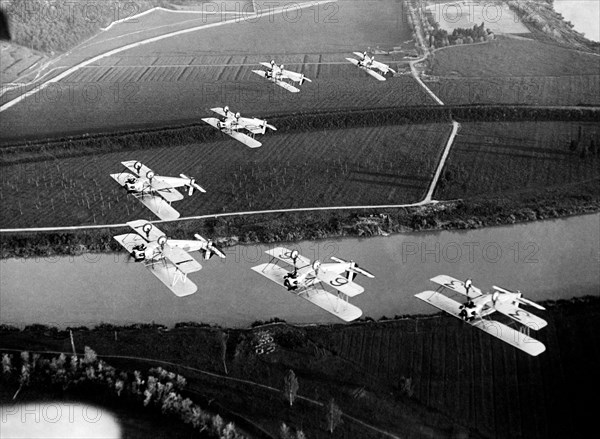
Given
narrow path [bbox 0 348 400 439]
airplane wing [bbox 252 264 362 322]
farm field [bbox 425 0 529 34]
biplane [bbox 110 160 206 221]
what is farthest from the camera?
farm field [bbox 425 0 529 34]

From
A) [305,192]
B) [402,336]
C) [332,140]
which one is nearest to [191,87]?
[332,140]

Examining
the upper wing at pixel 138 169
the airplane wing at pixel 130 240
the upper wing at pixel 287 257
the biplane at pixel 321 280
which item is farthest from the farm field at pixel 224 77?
the biplane at pixel 321 280

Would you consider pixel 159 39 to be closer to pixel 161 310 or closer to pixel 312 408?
pixel 161 310

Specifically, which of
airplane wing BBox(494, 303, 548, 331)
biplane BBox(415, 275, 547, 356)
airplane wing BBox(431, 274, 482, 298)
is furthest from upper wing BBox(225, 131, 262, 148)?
airplane wing BBox(494, 303, 548, 331)

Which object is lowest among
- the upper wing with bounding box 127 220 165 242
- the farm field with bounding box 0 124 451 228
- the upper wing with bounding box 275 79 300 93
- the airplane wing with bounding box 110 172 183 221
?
the farm field with bounding box 0 124 451 228

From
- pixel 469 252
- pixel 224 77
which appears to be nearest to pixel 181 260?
pixel 469 252

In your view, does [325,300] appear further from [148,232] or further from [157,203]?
[157,203]

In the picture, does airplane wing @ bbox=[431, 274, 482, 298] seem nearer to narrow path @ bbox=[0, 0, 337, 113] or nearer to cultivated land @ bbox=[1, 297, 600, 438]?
cultivated land @ bbox=[1, 297, 600, 438]

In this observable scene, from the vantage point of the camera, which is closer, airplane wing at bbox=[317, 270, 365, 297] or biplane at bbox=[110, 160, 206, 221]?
airplane wing at bbox=[317, 270, 365, 297]
